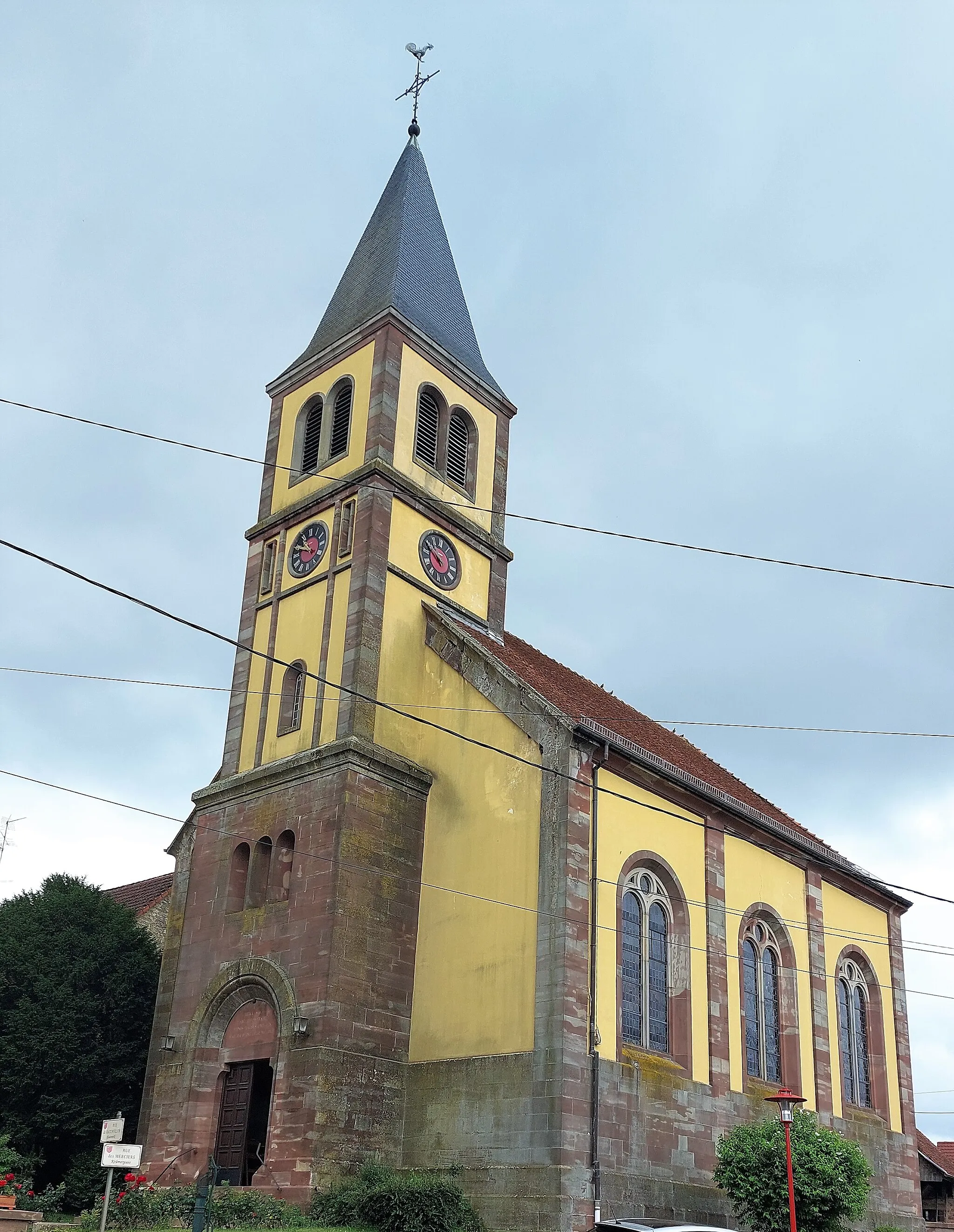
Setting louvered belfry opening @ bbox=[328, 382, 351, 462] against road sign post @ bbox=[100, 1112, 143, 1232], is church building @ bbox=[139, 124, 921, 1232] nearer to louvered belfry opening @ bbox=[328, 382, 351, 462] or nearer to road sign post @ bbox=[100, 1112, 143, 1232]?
louvered belfry opening @ bbox=[328, 382, 351, 462]

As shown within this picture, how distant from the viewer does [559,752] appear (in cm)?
2469

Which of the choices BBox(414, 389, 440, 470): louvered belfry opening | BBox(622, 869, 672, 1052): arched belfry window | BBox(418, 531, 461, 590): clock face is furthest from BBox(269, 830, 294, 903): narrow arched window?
BBox(414, 389, 440, 470): louvered belfry opening

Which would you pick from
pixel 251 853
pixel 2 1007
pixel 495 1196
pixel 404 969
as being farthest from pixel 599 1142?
pixel 2 1007

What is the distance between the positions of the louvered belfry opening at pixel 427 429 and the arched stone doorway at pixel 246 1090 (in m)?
13.4

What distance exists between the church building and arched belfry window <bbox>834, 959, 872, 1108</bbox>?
0.32ft

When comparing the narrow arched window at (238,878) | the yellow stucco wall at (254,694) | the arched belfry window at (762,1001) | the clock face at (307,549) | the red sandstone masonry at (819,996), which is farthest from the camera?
the clock face at (307,549)

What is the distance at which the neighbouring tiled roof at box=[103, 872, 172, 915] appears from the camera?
4162 cm

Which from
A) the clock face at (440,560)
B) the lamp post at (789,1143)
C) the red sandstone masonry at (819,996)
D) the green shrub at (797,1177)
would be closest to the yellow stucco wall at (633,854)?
the green shrub at (797,1177)

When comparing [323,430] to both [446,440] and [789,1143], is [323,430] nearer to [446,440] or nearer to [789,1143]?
[446,440]

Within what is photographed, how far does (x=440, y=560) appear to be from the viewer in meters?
30.7

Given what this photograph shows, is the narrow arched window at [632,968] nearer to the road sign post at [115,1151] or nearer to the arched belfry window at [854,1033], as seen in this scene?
the arched belfry window at [854,1033]

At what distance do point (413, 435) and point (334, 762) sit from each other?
8911 mm

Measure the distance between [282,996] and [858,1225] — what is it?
14.3 metres

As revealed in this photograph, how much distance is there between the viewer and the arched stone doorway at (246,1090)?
24672 millimetres
